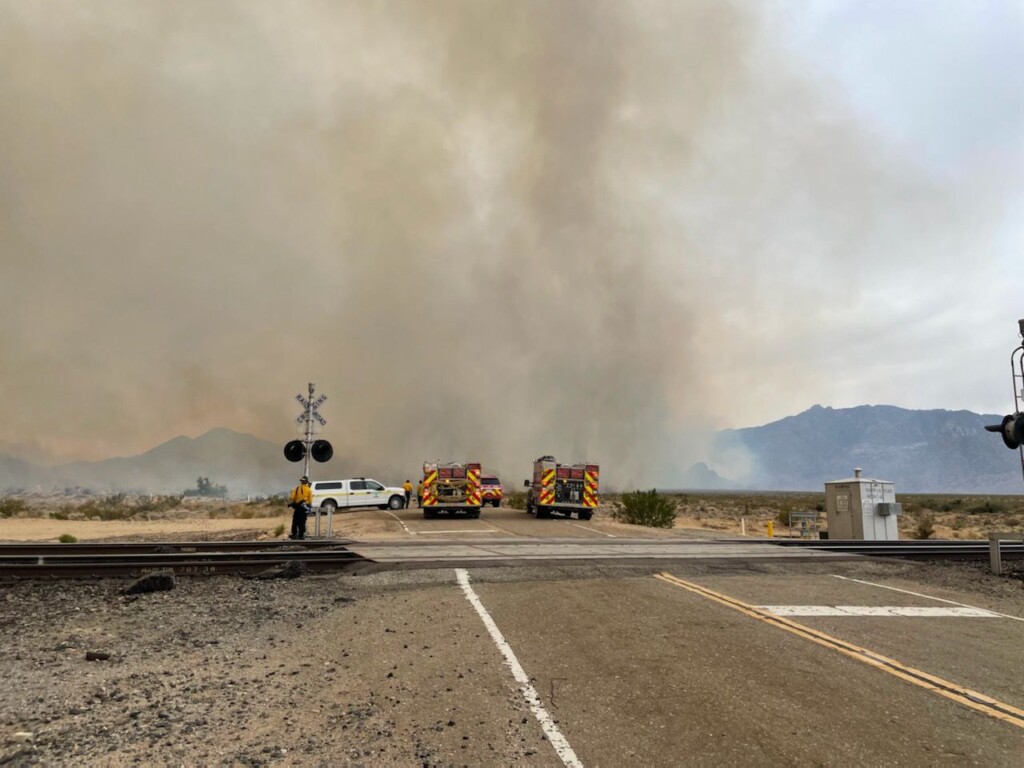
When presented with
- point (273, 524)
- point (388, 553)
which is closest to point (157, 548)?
point (388, 553)

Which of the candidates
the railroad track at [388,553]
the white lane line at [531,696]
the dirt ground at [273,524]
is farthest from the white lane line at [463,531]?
the white lane line at [531,696]

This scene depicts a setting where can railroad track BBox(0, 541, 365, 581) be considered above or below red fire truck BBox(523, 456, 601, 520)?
below

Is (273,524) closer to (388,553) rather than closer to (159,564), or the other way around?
(388,553)

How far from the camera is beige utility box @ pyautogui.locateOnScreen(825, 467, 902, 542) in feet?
68.1

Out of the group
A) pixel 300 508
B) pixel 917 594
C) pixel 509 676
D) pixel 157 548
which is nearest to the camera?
pixel 509 676

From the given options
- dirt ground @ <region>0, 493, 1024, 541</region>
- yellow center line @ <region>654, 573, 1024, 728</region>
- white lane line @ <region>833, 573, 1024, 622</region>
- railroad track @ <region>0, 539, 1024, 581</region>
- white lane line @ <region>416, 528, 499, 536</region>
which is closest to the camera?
yellow center line @ <region>654, 573, 1024, 728</region>

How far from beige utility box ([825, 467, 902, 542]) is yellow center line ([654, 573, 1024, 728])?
14006 millimetres

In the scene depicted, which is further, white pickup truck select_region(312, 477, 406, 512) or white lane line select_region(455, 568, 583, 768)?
white pickup truck select_region(312, 477, 406, 512)

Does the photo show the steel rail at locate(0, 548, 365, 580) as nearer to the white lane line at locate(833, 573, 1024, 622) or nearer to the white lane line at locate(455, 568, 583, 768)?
the white lane line at locate(455, 568, 583, 768)

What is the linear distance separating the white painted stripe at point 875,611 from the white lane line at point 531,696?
4067 millimetres

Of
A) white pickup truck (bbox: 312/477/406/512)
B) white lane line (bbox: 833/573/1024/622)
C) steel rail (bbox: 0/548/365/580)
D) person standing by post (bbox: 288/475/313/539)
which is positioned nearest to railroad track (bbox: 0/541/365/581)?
steel rail (bbox: 0/548/365/580)

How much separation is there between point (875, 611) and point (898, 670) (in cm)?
331

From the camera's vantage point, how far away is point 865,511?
2080cm

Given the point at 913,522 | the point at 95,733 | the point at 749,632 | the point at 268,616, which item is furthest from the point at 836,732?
the point at 913,522
